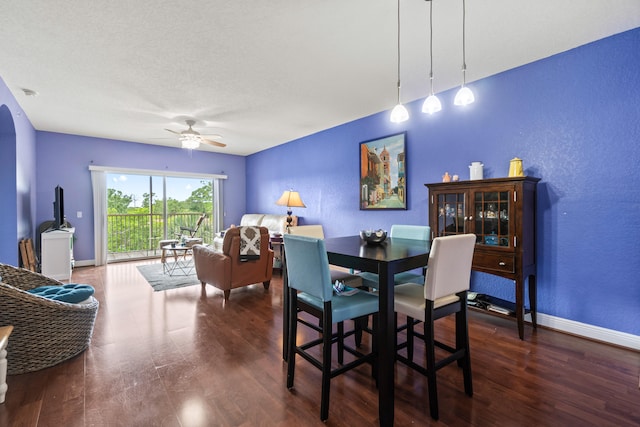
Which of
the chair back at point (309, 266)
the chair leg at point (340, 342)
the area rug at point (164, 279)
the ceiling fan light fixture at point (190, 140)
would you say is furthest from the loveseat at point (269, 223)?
the chair back at point (309, 266)

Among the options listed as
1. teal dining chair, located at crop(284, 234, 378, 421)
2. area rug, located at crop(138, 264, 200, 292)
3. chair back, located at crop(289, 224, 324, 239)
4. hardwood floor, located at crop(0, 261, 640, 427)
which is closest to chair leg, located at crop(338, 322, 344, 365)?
hardwood floor, located at crop(0, 261, 640, 427)

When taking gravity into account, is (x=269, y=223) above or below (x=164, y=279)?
above

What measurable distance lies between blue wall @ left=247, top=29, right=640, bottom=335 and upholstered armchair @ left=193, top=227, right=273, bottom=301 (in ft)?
8.17

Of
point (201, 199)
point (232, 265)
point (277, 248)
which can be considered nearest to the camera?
point (232, 265)

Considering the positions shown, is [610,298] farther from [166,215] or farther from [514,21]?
[166,215]

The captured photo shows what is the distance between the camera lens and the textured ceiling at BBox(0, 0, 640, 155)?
84.0 inches

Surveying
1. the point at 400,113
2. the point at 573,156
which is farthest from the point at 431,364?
the point at 573,156

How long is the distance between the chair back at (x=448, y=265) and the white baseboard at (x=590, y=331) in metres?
1.69

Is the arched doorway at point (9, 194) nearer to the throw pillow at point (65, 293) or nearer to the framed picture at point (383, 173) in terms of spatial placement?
the throw pillow at point (65, 293)

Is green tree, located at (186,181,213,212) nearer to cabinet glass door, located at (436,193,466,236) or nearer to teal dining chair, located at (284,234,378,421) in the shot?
cabinet glass door, located at (436,193,466,236)

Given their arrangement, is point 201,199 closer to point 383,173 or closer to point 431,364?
point 383,173

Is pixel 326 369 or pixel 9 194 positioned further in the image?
pixel 9 194

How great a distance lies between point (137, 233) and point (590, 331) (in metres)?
7.83

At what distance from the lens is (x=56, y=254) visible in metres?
4.61
